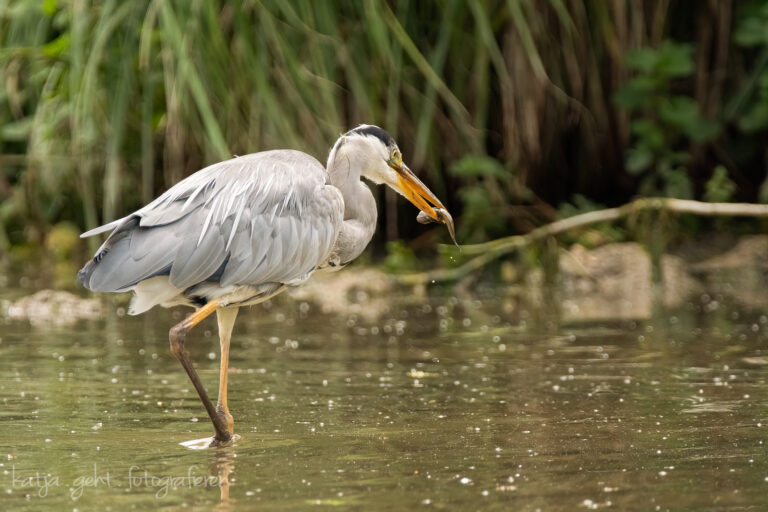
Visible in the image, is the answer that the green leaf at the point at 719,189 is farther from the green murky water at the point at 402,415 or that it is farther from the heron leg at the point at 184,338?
the heron leg at the point at 184,338

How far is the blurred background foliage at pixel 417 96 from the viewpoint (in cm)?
994

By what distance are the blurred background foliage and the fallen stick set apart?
12.3 inches

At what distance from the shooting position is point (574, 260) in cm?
1063

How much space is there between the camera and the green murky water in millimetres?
4371

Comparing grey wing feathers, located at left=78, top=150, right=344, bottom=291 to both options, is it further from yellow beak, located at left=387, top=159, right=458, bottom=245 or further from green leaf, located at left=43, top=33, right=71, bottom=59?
green leaf, located at left=43, top=33, right=71, bottom=59

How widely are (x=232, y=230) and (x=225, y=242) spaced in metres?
0.06

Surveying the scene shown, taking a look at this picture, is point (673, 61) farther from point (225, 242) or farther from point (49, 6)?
point (225, 242)

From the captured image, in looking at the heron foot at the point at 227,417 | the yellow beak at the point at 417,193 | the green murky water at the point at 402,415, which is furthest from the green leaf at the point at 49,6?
the heron foot at the point at 227,417

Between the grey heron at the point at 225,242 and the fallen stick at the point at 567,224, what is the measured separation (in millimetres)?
3990

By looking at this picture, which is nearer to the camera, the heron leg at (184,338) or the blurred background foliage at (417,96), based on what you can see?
the heron leg at (184,338)

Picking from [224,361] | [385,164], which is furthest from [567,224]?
[224,361]

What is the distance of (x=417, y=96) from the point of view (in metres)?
10.8

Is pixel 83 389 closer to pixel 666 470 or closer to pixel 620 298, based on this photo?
pixel 666 470

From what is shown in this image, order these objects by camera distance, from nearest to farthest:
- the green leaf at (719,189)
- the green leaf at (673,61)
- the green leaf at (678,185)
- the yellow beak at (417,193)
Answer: the yellow beak at (417,193)
the green leaf at (719,189)
the green leaf at (673,61)
the green leaf at (678,185)
